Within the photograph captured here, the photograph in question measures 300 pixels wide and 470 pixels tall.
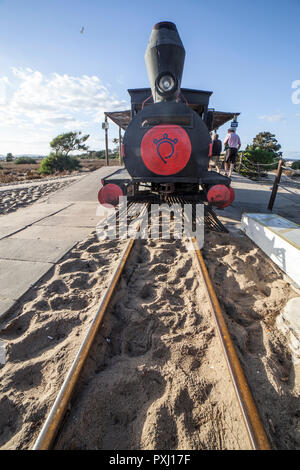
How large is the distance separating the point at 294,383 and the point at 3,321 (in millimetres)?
2704

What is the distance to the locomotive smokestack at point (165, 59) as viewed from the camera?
12.7 ft

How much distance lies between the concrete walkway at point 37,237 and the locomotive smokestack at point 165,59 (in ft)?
10.0

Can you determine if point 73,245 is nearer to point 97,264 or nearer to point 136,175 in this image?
point 97,264

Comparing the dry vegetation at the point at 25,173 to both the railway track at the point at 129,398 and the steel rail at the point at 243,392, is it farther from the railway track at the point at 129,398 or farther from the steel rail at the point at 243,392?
the steel rail at the point at 243,392

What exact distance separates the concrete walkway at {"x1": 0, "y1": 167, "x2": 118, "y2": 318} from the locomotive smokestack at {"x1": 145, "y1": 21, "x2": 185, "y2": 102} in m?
3.06

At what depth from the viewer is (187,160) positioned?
345 cm

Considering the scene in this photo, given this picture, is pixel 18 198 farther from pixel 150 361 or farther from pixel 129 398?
pixel 129 398

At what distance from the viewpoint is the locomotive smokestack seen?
3.88 m

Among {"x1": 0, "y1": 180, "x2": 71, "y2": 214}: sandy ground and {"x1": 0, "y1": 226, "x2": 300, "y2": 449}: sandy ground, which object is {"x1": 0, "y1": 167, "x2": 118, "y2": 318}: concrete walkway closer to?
{"x1": 0, "y1": 226, "x2": 300, "y2": 449}: sandy ground

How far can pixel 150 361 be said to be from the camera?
5.99 feet

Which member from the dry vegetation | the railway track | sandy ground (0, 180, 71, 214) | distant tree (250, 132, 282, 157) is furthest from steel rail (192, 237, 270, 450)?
distant tree (250, 132, 282, 157)

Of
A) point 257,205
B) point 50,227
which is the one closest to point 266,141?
point 257,205

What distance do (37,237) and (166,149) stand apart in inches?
120
